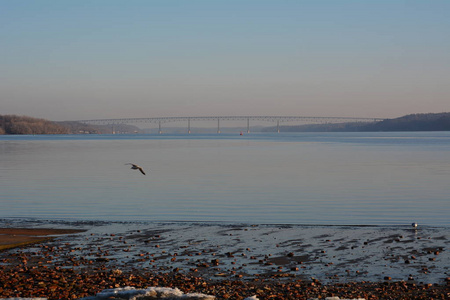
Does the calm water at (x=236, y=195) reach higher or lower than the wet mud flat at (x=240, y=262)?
Result: lower

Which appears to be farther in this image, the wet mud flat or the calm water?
the calm water

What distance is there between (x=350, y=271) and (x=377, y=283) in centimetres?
96

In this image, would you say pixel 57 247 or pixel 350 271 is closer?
pixel 350 271

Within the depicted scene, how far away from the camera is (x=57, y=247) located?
543 inches

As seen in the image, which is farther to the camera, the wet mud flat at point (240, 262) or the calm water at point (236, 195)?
the calm water at point (236, 195)

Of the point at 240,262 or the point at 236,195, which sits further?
the point at 236,195

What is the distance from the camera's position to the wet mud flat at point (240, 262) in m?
9.97

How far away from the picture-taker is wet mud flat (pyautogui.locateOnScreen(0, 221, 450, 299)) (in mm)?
9969

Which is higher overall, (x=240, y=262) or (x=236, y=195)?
(x=240, y=262)

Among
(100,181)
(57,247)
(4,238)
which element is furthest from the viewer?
(100,181)

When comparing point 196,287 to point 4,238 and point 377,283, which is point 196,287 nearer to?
point 377,283

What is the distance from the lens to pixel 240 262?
40.1 feet

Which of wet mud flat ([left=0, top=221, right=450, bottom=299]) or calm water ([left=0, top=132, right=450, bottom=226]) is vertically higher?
wet mud flat ([left=0, top=221, right=450, bottom=299])

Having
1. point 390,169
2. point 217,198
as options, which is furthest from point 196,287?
point 390,169
